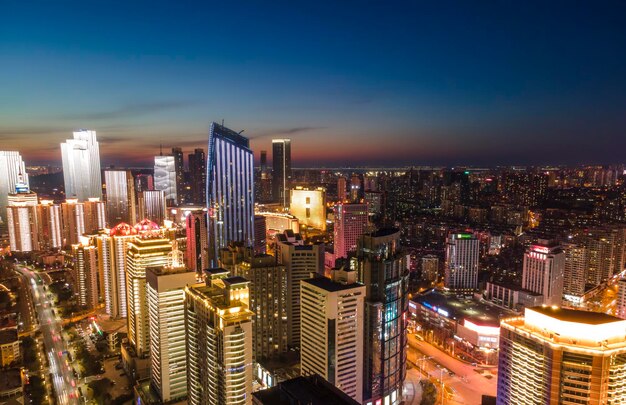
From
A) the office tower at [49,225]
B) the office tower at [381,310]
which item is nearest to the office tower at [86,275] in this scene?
the office tower at [49,225]

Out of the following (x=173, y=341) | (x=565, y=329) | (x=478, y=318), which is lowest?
(x=478, y=318)

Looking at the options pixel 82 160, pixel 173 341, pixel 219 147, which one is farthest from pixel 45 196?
pixel 173 341

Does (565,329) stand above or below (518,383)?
above

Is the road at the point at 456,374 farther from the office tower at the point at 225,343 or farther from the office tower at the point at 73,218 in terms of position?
the office tower at the point at 73,218

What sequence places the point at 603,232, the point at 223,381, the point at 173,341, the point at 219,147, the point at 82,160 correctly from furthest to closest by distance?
the point at 82,160, the point at 219,147, the point at 603,232, the point at 173,341, the point at 223,381

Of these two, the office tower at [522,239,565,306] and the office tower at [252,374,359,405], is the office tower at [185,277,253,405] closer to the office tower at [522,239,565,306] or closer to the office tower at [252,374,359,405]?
the office tower at [252,374,359,405]

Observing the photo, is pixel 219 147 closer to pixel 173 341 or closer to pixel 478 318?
pixel 173 341

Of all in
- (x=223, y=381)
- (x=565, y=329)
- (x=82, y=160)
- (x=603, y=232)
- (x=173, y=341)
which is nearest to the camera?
(x=565, y=329)
